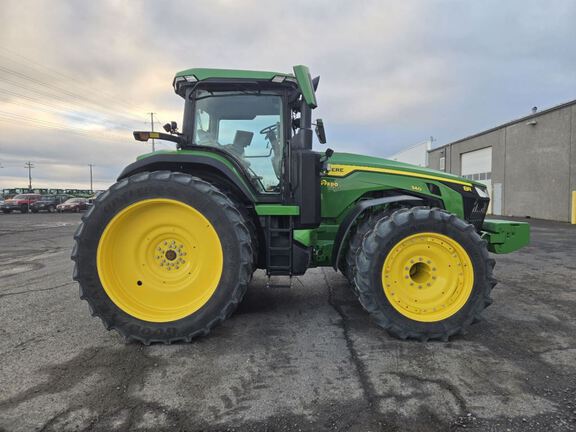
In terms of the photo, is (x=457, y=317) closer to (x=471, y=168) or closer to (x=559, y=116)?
(x=559, y=116)

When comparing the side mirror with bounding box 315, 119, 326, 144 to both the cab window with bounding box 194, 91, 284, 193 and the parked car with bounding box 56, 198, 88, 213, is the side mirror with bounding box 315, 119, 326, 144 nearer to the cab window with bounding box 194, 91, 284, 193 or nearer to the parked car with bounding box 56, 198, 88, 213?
the cab window with bounding box 194, 91, 284, 193

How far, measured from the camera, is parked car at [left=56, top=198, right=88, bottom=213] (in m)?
31.9

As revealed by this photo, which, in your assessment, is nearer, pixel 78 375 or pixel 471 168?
pixel 78 375

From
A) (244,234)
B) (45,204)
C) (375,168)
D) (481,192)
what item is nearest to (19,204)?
(45,204)

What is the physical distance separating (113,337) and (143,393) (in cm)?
114

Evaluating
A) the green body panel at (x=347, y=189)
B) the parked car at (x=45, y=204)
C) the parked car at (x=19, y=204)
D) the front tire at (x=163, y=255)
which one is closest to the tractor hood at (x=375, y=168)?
the green body panel at (x=347, y=189)

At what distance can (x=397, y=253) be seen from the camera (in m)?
3.35

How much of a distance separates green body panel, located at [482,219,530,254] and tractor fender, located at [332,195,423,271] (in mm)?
1044

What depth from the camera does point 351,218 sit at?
3705 millimetres

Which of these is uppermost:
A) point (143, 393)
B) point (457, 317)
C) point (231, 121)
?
point (231, 121)

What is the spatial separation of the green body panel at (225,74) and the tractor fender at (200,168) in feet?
2.81

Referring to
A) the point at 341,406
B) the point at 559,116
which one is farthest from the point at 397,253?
the point at 559,116

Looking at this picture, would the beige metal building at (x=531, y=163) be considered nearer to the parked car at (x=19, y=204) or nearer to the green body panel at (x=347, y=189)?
the green body panel at (x=347, y=189)

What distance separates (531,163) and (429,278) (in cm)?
2092
